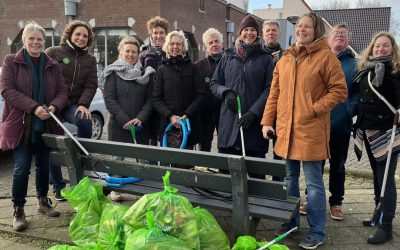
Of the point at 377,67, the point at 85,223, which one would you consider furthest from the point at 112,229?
the point at 377,67

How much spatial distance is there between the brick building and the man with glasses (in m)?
14.8

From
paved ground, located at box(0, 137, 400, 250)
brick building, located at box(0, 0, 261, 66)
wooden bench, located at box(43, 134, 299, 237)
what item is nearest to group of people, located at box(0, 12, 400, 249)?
paved ground, located at box(0, 137, 400, 250)

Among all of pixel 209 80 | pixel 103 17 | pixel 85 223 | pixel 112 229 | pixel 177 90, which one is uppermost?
pixel 103 17

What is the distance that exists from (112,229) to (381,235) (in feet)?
8.21

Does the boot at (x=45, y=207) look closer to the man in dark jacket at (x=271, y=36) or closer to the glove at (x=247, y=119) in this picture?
the glove at (x=247, y=119)

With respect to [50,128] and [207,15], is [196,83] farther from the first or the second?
[207,15]

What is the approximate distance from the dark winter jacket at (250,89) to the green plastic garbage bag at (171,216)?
1509mm

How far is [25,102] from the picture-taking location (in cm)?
397

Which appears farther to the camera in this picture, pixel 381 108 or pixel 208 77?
pixel 208 77

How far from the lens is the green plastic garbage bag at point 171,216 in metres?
2.71

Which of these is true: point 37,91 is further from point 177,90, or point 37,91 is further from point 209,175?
point 209,175

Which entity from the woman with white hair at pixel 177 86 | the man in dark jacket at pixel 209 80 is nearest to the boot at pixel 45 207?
the woman with white hair at pixel 177 86

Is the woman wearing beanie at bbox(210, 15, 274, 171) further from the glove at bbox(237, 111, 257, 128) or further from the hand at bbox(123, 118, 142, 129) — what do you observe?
the hand at bbox(123, 118, 142, 129)

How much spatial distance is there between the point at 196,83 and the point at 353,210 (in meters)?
2.34
